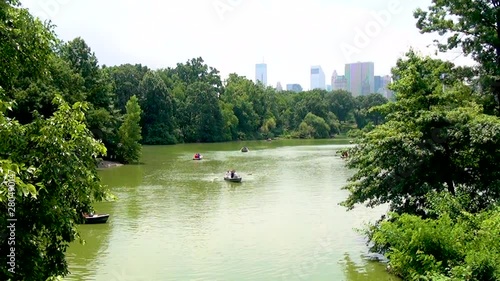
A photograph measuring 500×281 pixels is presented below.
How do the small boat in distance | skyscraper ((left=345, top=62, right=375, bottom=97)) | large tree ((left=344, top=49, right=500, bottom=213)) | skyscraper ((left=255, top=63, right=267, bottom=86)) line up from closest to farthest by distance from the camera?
large tree ((left=344, top=49, right=500, bottom=213)) → the small boat in distance → skyscraper ((left=345, top=62, right=375, bottom=97)) → skyscraper ((left=255, top=63, right=267, bottom=86))

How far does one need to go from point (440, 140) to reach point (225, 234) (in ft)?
25.2

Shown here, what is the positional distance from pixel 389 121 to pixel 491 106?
2.91 meters

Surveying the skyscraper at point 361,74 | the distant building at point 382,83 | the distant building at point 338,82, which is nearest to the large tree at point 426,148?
the distant building at point 382,83

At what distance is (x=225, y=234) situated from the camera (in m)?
16.0

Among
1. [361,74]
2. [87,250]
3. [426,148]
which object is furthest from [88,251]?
[361,74]

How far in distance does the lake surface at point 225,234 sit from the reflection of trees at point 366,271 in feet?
0.08

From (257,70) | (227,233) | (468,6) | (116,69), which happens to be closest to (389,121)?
(468,6)

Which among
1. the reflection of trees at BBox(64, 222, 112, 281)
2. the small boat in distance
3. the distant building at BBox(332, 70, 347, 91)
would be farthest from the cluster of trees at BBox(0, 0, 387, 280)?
the distant building at BBox(332, 70, 347, 91)

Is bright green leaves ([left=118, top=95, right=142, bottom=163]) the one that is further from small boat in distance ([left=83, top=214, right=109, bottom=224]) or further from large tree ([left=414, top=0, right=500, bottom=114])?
large tree ([left=414, top=0, right=500, bottom=114])

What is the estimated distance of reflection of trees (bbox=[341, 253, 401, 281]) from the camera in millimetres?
11641

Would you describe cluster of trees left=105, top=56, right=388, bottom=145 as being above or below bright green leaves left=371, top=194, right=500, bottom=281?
above

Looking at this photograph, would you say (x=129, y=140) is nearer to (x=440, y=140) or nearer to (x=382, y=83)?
(x=440, y=140)

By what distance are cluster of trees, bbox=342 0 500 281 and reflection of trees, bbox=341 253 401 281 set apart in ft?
1.26

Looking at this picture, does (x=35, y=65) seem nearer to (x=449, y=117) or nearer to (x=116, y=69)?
(x=449, y=117)
